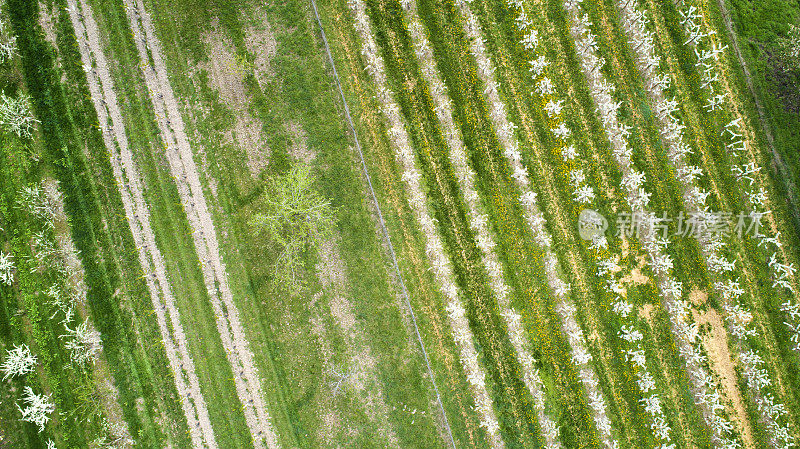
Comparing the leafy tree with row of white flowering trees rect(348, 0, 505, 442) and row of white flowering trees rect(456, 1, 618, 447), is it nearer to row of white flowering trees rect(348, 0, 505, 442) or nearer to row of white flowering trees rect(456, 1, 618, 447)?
row of white flowering trees rect(348, 0, 505, 442)

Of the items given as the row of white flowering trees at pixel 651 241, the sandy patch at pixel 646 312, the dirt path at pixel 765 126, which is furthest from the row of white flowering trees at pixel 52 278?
the dirt path at pixel 765 126

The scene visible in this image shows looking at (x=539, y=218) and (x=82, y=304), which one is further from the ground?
(x=82, y=304)

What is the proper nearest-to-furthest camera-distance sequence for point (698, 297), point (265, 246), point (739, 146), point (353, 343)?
point (353, 343)
point (265, 246)
point (698, 297)
point (739, 146)

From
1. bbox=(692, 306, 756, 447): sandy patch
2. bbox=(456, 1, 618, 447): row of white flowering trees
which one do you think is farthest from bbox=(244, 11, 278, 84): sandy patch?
bbox=(692, 306, 756, 447): sandy patch

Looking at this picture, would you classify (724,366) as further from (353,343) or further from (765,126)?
(353,343)

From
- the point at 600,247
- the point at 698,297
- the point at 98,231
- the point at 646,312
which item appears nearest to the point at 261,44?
the point at 98,231

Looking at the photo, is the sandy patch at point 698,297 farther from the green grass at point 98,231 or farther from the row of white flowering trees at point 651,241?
the green grass at point 98,231
